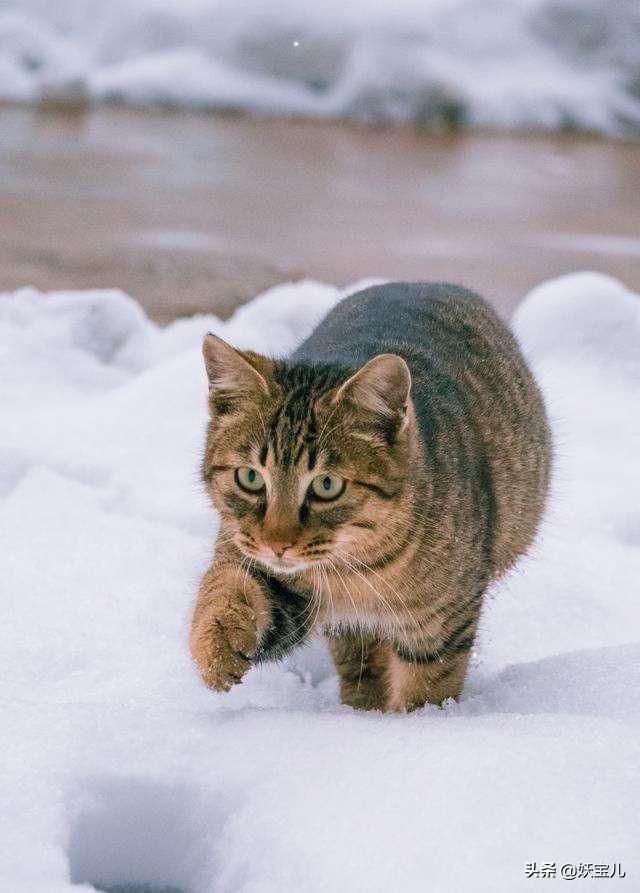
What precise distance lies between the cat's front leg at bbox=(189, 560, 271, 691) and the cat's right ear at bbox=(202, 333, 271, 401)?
0.69 ft

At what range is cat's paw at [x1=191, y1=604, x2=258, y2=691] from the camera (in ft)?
3.68

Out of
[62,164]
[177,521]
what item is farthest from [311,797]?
[62,164]

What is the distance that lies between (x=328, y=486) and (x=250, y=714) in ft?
0.88

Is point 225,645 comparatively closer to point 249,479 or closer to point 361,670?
point 249,479

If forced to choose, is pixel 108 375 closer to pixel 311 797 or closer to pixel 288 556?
pixel 288 556

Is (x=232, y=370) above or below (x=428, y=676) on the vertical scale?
above

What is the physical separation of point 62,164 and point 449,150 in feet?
4.13

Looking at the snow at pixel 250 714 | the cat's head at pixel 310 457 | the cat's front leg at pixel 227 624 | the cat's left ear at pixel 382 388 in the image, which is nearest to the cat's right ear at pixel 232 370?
the cat's head at pixel 310 457

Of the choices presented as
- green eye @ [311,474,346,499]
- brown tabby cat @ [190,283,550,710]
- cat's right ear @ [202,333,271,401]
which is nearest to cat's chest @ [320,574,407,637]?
brown tabby cat @ [190,283,550,710]

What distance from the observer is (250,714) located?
1134 millimetres

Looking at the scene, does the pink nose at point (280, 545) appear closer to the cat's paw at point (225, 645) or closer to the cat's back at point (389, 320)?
the cat's paw at point (225, 645)

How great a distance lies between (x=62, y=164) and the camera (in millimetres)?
3318

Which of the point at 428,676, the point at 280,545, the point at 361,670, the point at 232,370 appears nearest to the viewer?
the point at 280,545

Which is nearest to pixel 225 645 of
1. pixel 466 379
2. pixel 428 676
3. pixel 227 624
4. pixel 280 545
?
pixel 227 624
